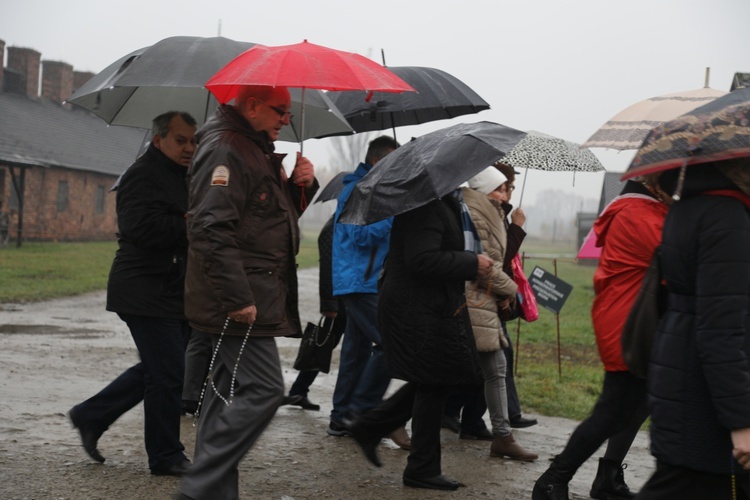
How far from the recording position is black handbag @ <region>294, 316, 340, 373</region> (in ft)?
24.4

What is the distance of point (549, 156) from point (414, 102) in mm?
1081

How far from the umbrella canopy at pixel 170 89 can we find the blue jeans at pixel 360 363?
1.20 meters

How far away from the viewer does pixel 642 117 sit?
7.23 m

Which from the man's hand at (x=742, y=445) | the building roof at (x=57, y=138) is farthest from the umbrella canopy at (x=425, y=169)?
the building roof at (x=57, y=138)

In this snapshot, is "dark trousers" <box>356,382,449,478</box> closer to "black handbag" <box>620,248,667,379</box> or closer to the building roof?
"black handbag" <box>620,248,667,379</box>

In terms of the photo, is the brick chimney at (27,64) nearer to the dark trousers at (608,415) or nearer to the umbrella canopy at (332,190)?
the umbrella canopy at (332,190)

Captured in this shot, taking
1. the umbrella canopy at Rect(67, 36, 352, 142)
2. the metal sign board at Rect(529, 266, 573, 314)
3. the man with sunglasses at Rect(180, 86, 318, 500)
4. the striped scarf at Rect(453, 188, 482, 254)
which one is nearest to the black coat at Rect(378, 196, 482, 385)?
the striped scarf at Rect(453, 188, 482, 254)

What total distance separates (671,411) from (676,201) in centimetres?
68

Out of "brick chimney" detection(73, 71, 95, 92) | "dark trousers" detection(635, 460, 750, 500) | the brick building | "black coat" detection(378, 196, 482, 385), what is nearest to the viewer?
"dark trousers" detection(635, 460, 750, 500)

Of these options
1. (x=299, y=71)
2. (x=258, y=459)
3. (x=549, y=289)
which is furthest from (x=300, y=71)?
(x=549, y=289)

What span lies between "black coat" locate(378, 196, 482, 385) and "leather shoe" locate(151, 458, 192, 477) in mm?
1221

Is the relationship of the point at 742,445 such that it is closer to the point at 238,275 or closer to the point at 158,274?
the point at 238,275

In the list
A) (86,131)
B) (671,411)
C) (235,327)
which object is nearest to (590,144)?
(235,327)

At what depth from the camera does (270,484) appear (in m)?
5.36
